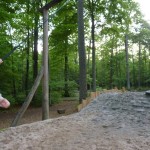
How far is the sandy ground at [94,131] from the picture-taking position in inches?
140

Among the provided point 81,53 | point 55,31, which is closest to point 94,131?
point 81,53

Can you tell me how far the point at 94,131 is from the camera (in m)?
4.11

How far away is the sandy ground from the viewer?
11.6 feet

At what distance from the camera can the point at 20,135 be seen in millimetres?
4102

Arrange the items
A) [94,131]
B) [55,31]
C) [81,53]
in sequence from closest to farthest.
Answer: [94,131] < [81,53] < [55,31]

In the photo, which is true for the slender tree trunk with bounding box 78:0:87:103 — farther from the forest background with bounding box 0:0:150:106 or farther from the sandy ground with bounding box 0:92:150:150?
the sandy ground with bounding box 0:92:150:150

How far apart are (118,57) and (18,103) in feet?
64.0

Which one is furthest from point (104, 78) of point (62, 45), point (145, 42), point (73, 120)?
point (73, 120)

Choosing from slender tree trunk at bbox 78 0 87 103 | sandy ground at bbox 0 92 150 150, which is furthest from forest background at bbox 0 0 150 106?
sandy ground at bbox 0 92 150 150

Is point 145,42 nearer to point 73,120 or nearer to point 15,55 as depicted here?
point 15,55

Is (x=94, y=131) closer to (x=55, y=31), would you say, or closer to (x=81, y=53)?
(x=81, y=53)

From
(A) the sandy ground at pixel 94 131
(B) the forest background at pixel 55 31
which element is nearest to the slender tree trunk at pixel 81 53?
(B) the forest background at pixel 55 31

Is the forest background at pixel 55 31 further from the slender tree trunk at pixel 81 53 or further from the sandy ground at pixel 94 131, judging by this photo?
the sandy ground at pixel 94 131

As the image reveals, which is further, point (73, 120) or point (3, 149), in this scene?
point (73, 120)
